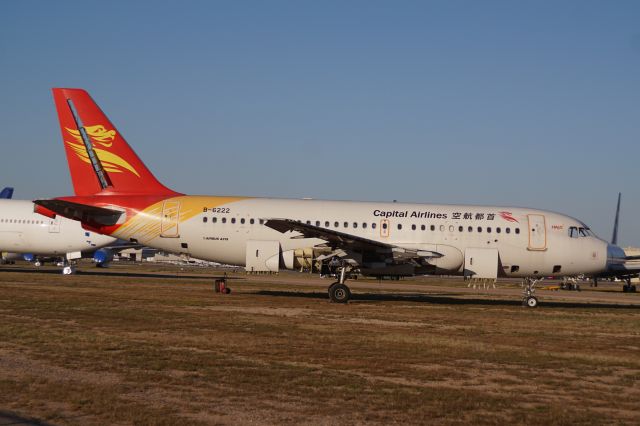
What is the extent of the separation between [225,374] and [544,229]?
70.3 feet

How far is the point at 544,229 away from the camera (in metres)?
30.5

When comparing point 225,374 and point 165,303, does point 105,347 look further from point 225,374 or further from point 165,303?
point 165,303

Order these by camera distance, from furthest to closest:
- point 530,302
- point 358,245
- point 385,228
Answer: point 530,302 → point 385,228 → point 358,245

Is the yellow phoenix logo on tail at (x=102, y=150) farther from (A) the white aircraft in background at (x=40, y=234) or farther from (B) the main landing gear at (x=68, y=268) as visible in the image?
(B) the main landing gear at (x=68, y=268)

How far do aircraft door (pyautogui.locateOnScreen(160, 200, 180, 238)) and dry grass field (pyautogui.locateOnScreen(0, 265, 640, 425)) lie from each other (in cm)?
627

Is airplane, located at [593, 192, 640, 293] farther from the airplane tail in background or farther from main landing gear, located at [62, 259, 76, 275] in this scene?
the airplane tail in background

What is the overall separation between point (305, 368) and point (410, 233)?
697 inches

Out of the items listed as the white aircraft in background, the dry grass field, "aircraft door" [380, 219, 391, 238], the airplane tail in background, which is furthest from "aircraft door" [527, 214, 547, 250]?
the airplane tail in background

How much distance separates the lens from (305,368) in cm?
1292

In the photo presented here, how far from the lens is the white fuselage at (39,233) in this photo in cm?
5172

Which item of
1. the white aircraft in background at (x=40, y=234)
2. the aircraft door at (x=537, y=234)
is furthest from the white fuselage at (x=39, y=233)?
the aircraft door at (x=537, y=234)

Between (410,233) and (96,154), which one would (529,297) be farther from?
(96,154)

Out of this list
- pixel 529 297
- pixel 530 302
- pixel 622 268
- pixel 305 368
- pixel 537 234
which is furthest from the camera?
pixel 622 268

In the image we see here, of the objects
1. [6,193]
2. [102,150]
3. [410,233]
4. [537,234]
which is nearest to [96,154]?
[102,150]
